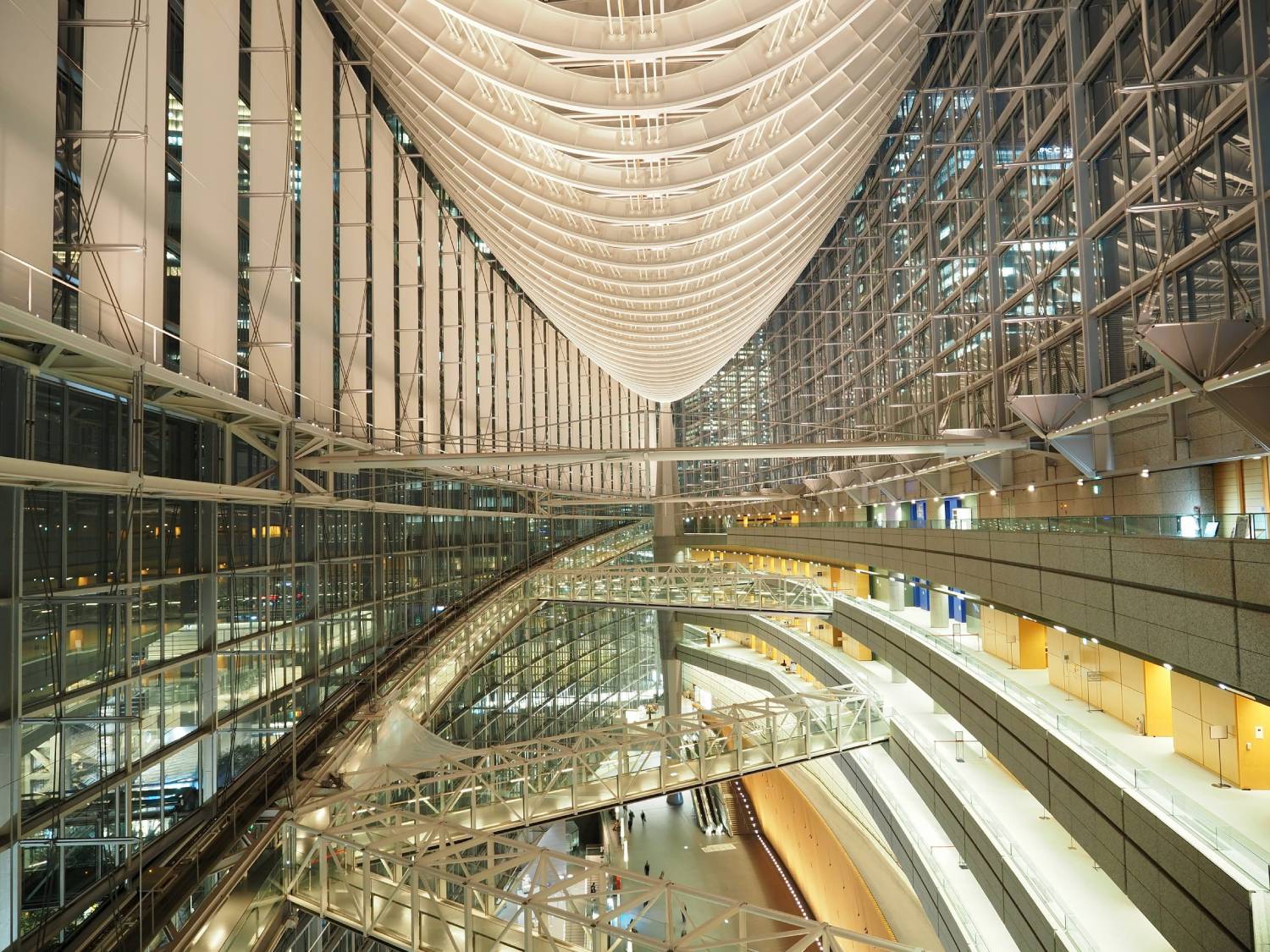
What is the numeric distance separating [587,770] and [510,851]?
3680 millimetres

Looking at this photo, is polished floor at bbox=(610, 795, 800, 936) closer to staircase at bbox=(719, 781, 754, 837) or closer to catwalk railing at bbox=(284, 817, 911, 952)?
staircase at bbox=(719, 781, 754, 837)

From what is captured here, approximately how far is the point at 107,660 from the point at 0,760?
1.76 metres

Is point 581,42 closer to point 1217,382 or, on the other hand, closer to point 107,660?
point 1217,382

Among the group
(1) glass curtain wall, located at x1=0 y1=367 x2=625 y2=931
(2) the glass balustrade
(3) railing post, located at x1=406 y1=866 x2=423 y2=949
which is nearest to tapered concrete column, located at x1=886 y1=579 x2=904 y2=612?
(2) the glass balustrade

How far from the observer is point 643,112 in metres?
12.8

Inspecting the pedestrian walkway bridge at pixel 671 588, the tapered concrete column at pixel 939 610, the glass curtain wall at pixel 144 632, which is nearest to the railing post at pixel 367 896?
the glass curtain wall at pixel 144 632

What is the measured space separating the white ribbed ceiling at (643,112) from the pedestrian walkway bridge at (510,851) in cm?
1105

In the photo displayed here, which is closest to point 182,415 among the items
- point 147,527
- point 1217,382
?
point 147,527

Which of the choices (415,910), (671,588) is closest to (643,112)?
(415,910)

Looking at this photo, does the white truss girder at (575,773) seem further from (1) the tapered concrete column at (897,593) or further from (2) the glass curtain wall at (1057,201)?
(1) the tapered concrete column at (897,593)

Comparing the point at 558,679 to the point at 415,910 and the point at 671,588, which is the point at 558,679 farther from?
the point at 415,910

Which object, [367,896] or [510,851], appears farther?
[510,851]

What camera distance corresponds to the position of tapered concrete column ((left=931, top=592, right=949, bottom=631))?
83.6 feet

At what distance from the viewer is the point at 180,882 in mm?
9734
